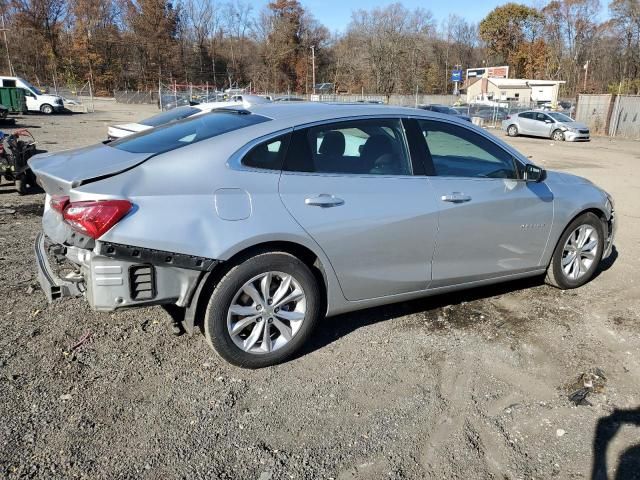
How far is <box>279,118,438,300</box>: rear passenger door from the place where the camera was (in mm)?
3375

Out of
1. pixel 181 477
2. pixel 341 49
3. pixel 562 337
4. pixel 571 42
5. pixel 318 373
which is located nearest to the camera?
pixel 181 477

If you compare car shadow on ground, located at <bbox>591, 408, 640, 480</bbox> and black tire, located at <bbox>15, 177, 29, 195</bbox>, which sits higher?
black tire, located at <bbox>15, 177, 29, 195</bbox>

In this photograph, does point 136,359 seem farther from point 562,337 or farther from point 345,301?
point 562,337

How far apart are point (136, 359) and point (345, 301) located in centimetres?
145

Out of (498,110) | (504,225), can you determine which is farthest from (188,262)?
(498,110)

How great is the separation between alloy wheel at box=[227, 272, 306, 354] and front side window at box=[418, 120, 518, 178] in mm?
1549

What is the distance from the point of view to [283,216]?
10.6ft

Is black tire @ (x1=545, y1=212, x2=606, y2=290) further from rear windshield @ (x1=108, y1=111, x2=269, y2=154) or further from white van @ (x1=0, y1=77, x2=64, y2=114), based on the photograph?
white van @ (x1=0, y1=77, x2=64, y2=114)

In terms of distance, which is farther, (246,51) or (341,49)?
(246,51)

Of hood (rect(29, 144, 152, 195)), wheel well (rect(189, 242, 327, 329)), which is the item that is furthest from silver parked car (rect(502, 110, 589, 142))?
hood (rect(29, 144, 152, 195))

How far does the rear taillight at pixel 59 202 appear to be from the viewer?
9.84ft

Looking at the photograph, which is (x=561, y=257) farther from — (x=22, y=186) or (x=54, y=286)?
(x=22, y=186)

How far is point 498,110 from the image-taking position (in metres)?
39.0

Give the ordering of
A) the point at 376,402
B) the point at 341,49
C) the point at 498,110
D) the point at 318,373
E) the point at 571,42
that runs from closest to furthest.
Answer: the point at 376,402 < the point at 318,373 < the point at 498,110 < the point at 341,49 < the point at 571,42
